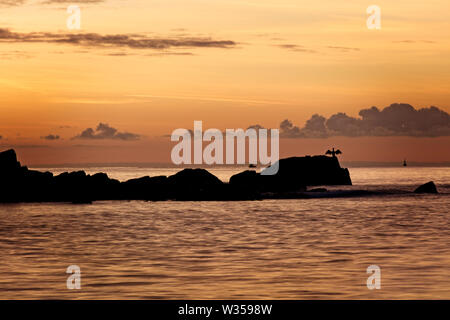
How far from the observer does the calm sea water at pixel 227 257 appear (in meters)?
20.5

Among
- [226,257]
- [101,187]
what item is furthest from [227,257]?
[101,187]

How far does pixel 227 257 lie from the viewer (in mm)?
30016

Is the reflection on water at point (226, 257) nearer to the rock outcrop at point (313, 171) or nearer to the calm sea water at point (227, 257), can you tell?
the calm sea water at point (227, 257)

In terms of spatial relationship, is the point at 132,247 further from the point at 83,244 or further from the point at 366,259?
the point at 366,259

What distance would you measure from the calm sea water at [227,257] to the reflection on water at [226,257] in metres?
0.05

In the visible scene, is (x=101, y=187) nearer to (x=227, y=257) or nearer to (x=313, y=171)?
(x=227, y=257)

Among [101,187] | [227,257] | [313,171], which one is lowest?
[313,171]

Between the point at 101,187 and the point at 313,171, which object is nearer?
the point at 101,187

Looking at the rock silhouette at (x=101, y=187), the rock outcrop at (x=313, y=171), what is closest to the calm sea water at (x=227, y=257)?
the rock silhouette at (x=101, y=187)

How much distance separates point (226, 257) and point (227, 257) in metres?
0.05

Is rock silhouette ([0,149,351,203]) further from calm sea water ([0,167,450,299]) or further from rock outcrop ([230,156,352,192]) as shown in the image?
rock outcrop ([230,156,352,192])

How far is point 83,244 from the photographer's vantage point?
37.5 metres

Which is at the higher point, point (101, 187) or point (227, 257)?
point (227, 257)
